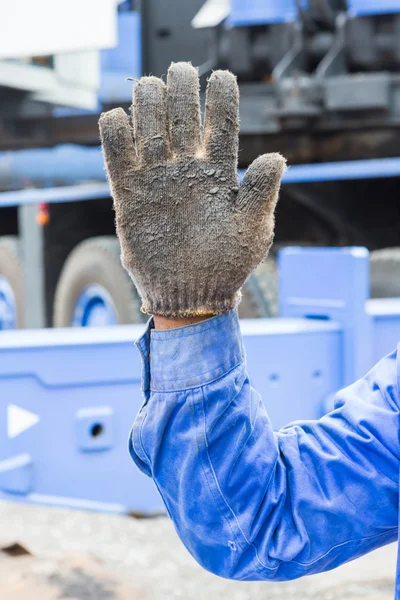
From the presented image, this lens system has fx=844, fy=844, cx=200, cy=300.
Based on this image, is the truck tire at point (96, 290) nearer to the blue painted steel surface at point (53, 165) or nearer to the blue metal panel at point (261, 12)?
the blue painted steel surface at point (53, 165)

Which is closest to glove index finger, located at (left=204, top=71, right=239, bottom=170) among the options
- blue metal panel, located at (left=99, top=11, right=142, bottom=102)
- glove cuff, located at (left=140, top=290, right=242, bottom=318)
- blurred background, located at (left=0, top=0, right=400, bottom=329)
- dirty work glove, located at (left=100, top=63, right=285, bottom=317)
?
dirty work glove, located at (left=100, top=63, right=285, bottom=317)

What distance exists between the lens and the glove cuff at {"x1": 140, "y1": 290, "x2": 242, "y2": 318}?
1.07m

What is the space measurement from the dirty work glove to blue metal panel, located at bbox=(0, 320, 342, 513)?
1454mm

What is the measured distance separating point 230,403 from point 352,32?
2.86 meters

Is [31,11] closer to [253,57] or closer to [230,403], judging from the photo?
[253,57]

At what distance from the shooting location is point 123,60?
471 cm

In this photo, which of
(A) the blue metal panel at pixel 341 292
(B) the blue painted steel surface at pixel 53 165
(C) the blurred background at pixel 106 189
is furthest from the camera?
(B) the blue painted steel surface at pixel 53 165

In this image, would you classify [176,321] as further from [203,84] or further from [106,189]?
[106,189]

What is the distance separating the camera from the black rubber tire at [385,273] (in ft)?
12.0

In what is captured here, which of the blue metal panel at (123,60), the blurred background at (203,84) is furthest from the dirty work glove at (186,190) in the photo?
the blue metal panel at (123,60)

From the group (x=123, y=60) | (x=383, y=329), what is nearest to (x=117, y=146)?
(x=383, y=329)

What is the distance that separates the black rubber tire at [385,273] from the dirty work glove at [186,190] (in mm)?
2662

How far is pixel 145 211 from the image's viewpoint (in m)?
1.07

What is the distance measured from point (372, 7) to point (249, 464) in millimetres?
2870
